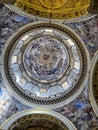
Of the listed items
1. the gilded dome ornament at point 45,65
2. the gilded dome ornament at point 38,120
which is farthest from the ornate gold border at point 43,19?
the gilded dome ornament at point 38,120

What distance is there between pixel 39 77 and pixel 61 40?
9.39 ft

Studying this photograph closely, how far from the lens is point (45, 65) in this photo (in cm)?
2192

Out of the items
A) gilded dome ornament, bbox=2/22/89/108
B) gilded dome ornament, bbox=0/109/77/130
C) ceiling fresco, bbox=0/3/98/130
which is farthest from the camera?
gilded dome ornament, bbox=0/109/77/130

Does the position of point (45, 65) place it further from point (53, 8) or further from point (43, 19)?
point (53, 8)

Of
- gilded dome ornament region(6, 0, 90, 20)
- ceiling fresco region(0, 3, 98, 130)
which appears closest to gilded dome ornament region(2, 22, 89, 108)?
ceiling fresco region(0, 3, 98, 130)

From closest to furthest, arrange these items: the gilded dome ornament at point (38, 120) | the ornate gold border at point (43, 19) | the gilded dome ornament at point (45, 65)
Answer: the ornate gold border at point (43, 19)
the gilded dome ornament at point (45, 65)
the gilded dome ornament at point (38, 120)

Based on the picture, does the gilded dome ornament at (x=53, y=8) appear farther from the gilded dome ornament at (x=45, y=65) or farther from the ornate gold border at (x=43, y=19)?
the gilded dome ornament at (x=45, y=65)

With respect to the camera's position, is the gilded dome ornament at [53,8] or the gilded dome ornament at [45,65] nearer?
the gilded dome ornament at [53,8]

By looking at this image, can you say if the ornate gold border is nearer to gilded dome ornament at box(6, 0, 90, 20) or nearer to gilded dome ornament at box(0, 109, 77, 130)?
gilded dome ornament at box(6, 0, 90, 20)

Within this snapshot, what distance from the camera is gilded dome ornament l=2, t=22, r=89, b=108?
1784cm

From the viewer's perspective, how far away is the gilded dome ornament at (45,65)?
703 inches

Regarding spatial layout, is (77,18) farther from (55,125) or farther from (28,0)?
(55,125)

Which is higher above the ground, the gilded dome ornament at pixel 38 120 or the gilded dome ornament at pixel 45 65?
the gilded dome ornament at pixel 45 65

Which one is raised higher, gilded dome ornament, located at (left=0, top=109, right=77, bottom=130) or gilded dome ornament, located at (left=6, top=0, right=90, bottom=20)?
gilded dome ornament, located at (left=6, top=0, right=90, bottom=20)
